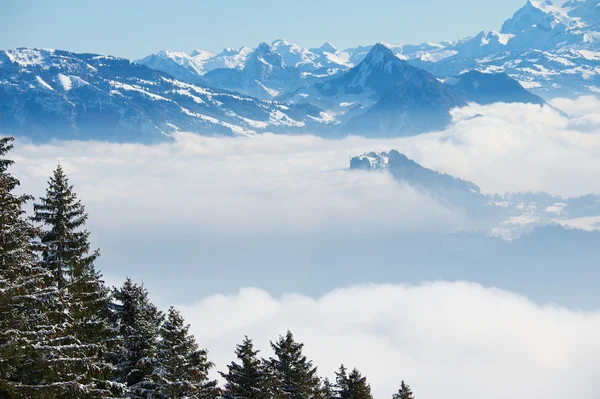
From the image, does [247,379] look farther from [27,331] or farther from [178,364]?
[27,331]

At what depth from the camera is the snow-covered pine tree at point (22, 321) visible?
17.4m

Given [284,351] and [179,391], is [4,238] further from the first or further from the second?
[284,351]

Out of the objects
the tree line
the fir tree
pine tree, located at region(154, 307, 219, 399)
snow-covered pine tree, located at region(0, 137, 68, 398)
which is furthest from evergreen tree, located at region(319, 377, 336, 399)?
snow-covered pine tree, located at region(0, 137, 68, 398)

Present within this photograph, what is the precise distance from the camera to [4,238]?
19734mm

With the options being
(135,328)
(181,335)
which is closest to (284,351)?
(181,335)

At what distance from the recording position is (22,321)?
18297 millimetres

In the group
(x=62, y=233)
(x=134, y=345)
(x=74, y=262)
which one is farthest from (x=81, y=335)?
(x=62, y=233)

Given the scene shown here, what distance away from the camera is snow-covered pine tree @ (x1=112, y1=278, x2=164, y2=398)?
28141 mm

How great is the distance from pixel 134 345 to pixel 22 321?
1067 centimetres

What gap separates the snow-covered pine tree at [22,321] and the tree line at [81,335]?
32 millimetres

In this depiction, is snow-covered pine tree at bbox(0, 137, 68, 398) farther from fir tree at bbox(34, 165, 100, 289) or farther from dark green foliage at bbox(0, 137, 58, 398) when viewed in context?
fir tree at bbox(34, 165, 100, 289)

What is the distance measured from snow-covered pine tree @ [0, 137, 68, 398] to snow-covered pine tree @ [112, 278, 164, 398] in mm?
7991

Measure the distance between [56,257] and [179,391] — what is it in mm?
9232

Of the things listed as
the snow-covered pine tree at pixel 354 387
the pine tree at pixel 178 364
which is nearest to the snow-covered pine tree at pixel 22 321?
the pine tree at pixel 178 364
